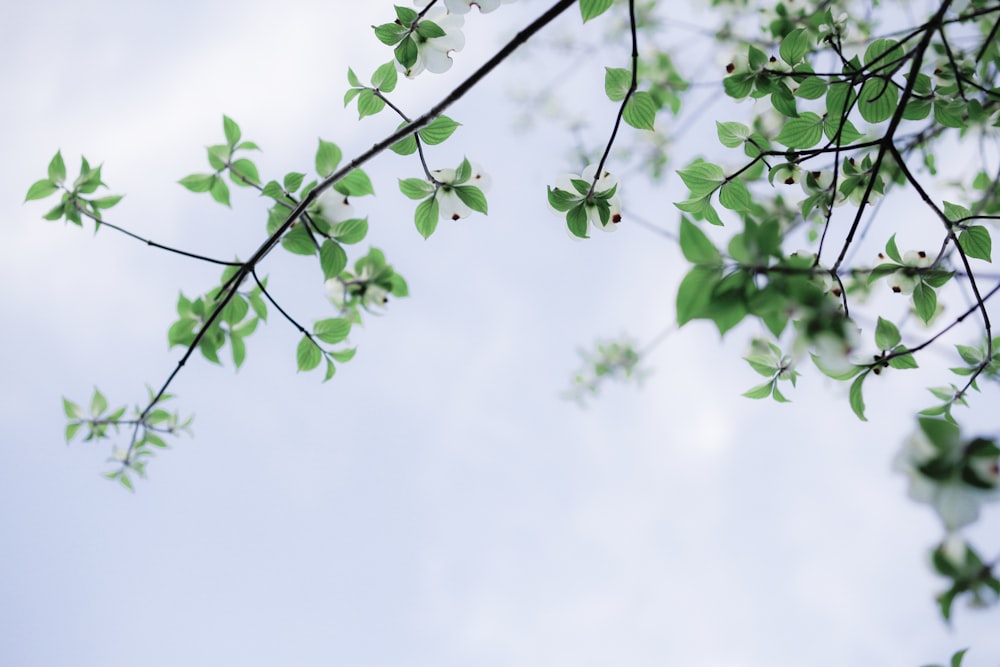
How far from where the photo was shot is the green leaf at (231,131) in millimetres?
973

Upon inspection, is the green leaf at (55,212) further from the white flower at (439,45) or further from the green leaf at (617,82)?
the green leaf at (617,82)

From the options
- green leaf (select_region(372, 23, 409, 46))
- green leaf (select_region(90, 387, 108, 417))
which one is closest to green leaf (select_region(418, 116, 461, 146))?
green leaf (select_region(372, 23, 409, 46))

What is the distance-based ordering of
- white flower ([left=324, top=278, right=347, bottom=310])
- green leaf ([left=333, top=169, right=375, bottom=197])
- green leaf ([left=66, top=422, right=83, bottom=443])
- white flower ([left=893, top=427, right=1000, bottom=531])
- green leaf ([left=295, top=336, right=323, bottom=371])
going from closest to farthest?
white flower ([left=893, top=427, right=1000, bottom=531]) < green leaf ([left=333, top=169, right=375, bottom=197]) < green leaf ([left=295, top=336, right=323, bottom=371]) < white flower ([left=324, top=278, right=347, bottom=310]) < green leaf ([left=66, top=422, right=83, bottom=443])

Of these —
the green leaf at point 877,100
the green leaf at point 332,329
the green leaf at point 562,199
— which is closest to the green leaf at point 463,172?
the green leaf at point 562,199

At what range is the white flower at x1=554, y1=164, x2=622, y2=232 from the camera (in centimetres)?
83

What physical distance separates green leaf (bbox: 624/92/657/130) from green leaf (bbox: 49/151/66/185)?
955 mm

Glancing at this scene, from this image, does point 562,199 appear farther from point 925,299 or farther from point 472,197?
point 925,299

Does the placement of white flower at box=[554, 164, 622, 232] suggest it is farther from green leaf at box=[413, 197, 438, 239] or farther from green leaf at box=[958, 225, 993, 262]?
green leaf at box=[958, 225, 993, 262]

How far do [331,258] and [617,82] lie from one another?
522 millimetres

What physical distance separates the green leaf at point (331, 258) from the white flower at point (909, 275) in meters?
0.87

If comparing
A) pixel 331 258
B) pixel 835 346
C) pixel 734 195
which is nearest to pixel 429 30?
pixel 331 258

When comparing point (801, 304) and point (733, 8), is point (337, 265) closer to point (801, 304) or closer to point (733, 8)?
point (801, 304)

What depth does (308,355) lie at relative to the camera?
1.04 meters

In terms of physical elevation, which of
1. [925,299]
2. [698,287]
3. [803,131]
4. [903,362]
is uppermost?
[803,131]
